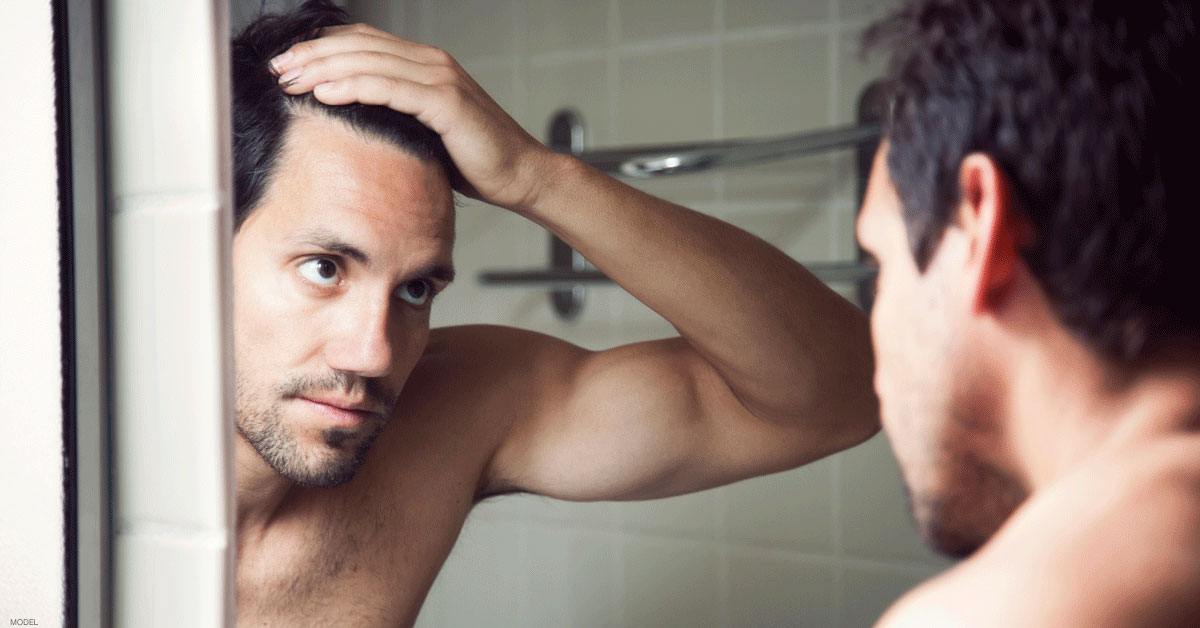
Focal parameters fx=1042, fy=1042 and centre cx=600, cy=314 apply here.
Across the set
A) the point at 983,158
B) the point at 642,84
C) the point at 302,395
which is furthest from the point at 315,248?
the point at 983,158

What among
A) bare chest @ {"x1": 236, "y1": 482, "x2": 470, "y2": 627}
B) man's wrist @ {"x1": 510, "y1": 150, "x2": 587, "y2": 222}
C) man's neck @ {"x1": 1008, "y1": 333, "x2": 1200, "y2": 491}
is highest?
man's wrist @ {"x1": 510, "y1": 150, "x2": 587, "y2": 222}

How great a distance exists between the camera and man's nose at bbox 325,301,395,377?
59 cm

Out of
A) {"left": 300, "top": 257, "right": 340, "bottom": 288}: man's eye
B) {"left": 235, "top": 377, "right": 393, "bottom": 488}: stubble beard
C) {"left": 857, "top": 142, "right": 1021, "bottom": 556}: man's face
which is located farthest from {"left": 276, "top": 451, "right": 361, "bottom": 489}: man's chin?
{"left": 857, "top": 142, "right": 1021, "bottom": 556}: man's face

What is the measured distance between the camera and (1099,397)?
0.38m

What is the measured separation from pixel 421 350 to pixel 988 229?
349 millimetres

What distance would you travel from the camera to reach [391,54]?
0.59 metres

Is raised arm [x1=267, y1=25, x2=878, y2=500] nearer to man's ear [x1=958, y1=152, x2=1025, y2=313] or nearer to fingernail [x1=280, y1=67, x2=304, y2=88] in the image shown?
fingernail [x1=280, y1=67, x2=304, y2=88]

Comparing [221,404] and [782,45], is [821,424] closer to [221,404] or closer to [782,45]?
[782,45]

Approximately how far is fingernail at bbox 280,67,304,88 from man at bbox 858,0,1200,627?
0.36 m

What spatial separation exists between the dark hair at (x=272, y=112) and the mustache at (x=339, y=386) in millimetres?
108

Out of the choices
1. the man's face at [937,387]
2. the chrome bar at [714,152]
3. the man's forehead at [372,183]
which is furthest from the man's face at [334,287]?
the man's face at [937,387]

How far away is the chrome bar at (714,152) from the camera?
0.49 m

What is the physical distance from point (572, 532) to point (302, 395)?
18 cm

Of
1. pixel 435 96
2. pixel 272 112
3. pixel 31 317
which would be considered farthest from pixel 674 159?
pixel 31 317
